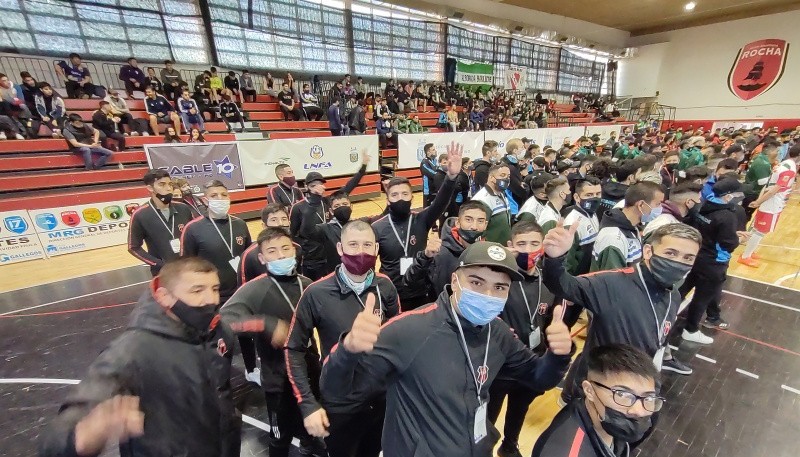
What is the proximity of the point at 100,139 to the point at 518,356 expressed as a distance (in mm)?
11079

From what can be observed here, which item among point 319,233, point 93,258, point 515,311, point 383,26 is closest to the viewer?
point 515,311

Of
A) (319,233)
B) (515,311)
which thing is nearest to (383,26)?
(319,233)

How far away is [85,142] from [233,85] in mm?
5125

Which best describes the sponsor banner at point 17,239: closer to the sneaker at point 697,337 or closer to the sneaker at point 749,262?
the sneaker at point 697,337

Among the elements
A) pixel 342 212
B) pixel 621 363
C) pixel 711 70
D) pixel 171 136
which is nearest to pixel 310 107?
pixel 171 136

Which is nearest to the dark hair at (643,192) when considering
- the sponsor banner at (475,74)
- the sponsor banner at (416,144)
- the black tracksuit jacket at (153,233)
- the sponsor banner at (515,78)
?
the black tracksuit jacket at (153,233)

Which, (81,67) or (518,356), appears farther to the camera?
(81,67)

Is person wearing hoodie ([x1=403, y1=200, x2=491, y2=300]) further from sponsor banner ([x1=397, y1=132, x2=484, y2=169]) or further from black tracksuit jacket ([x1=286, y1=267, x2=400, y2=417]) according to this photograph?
sponsor banner ([x1=397, y1=132, x2=484, y2=169])

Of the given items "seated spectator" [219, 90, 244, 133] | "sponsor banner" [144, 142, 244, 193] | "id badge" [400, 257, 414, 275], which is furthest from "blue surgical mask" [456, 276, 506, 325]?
"seated spectator" [219, 90, 244, 133]

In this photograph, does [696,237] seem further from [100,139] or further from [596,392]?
[100,139]

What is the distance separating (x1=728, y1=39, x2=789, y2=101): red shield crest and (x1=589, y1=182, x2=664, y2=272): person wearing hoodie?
2869 centimetres

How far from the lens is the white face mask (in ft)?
11.6

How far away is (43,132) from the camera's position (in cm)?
868

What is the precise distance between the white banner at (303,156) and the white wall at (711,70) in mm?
25733
